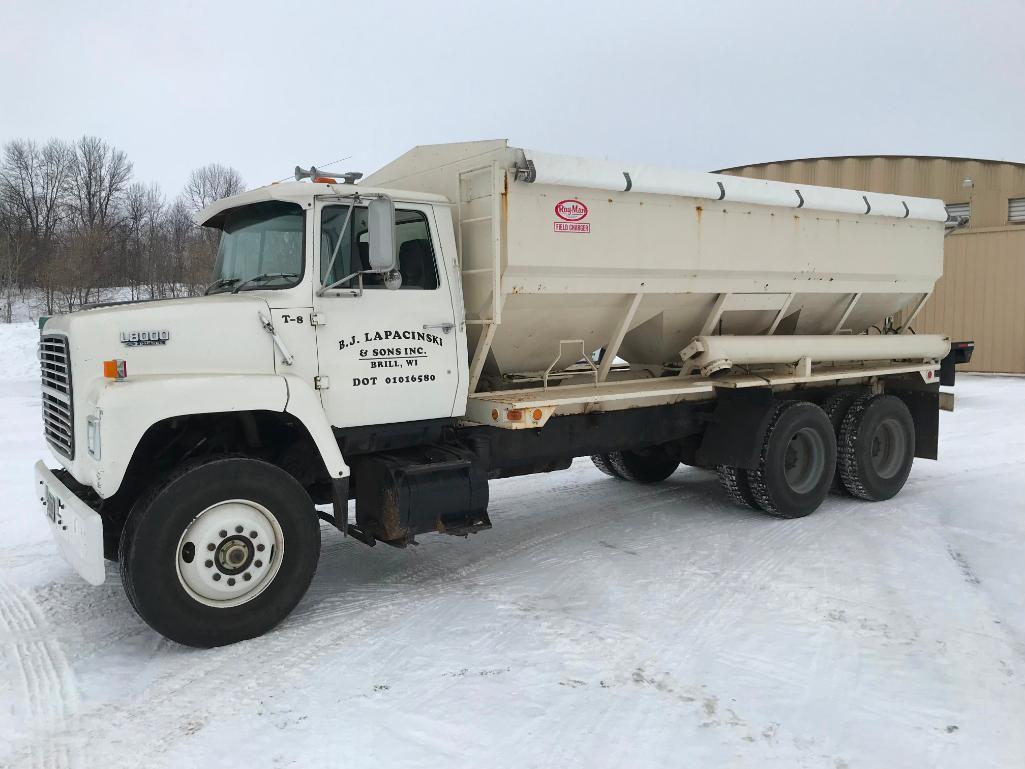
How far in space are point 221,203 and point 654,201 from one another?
3.25 m

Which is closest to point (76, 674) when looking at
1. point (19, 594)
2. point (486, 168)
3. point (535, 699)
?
point (19, 594)

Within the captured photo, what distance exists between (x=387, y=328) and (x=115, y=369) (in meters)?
1.64

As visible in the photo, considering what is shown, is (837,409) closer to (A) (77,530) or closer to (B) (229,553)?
(B) (229,553)

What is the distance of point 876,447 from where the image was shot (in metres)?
8.55

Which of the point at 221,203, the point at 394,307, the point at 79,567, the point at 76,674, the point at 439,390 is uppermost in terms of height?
the point at 221,203

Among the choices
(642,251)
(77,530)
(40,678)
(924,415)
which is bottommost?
(40,678)

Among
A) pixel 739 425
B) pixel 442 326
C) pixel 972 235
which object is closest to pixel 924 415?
pixel 739 425

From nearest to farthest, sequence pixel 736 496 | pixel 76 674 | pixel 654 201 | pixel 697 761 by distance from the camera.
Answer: pixel 697 761 → pixel 76 674 → pixel 654 201 → pixel 736 496

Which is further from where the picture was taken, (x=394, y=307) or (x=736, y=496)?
(x=736, y=496)

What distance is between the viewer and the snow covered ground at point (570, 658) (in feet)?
11.7

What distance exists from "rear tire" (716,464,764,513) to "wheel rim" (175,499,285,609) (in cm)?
448

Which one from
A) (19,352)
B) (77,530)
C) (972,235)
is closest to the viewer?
(77,530)

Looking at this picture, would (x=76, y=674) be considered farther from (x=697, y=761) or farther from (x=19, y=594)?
(x=697, y=761)

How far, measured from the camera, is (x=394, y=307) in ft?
17.5
